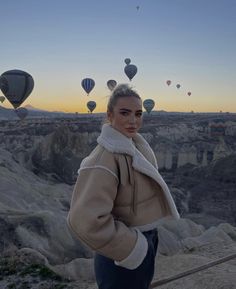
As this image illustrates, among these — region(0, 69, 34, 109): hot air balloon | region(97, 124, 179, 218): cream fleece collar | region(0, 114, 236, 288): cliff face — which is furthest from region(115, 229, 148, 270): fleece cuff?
region(0, 69, 34, 109): hot air balloon

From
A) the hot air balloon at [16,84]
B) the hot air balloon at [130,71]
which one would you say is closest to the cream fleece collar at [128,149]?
the hot air balloon at [16,84]

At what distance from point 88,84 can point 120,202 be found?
37.1 metres

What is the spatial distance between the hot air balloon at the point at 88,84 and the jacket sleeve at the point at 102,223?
3664 cm

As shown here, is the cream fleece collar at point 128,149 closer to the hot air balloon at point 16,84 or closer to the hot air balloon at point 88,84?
the hot air balloon at point 16,84

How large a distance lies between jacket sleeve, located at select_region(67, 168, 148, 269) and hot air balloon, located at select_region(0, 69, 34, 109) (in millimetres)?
22224

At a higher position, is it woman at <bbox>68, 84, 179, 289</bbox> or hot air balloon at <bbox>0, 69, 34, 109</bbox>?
hot air balloon at <bbox>0, 69, 34, 109</bbox>

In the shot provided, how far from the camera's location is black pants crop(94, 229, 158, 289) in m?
1.81

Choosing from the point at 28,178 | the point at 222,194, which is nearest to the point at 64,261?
the point at 28,178

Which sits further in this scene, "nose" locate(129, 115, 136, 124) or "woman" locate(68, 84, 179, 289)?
"nose" locate(129, 115, 136, 124)

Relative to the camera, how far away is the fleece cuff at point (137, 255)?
5.69ft

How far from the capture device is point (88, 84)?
1511 inches

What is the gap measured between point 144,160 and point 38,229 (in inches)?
278

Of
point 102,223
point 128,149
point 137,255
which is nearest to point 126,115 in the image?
point 128,149

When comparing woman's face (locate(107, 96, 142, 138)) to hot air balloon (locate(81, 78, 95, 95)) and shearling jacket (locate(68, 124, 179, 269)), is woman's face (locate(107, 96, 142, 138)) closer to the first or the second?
shearling jacket (locate(68, 124, 179, 269))
